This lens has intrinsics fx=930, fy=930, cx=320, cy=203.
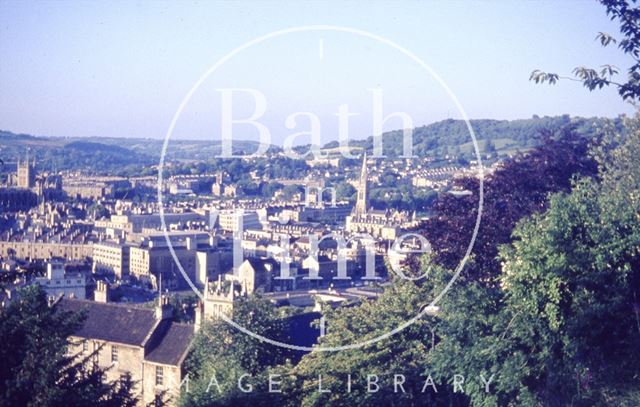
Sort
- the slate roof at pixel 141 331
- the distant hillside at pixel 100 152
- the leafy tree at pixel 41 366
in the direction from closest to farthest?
the leafy tree at pixel 41 366
the slate roof at pixel 141 331
the distant hillside at pixel 100 152

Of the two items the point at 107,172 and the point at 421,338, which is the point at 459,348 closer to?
the point at 421,338

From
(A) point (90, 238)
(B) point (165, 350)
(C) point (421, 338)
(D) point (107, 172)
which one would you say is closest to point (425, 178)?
(A) point (90, 238)

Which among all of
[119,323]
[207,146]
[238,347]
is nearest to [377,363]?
[238,347]

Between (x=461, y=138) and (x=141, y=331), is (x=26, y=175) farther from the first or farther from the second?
(x=141, y=331)

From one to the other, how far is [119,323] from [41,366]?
9139mm

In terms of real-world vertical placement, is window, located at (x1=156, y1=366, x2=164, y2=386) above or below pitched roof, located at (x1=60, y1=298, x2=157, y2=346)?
below

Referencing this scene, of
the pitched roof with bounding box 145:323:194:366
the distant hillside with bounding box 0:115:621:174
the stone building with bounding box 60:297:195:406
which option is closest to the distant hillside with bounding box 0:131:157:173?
the distant hillside with bounding box 0:115:621:174

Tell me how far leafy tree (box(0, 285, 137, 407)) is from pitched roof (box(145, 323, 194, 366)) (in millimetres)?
6177

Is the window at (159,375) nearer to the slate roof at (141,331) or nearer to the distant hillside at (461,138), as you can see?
the slate roof at (141,331)

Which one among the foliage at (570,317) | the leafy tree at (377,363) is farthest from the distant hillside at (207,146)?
the foliage at (570,317)

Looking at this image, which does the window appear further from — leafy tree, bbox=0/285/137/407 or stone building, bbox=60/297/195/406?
leafy tree, bbox=0/285/137/407

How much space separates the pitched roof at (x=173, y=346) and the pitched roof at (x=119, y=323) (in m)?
0.29

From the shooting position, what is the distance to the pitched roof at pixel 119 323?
14641 millimetres

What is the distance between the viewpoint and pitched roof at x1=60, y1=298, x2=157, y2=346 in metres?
14.6
